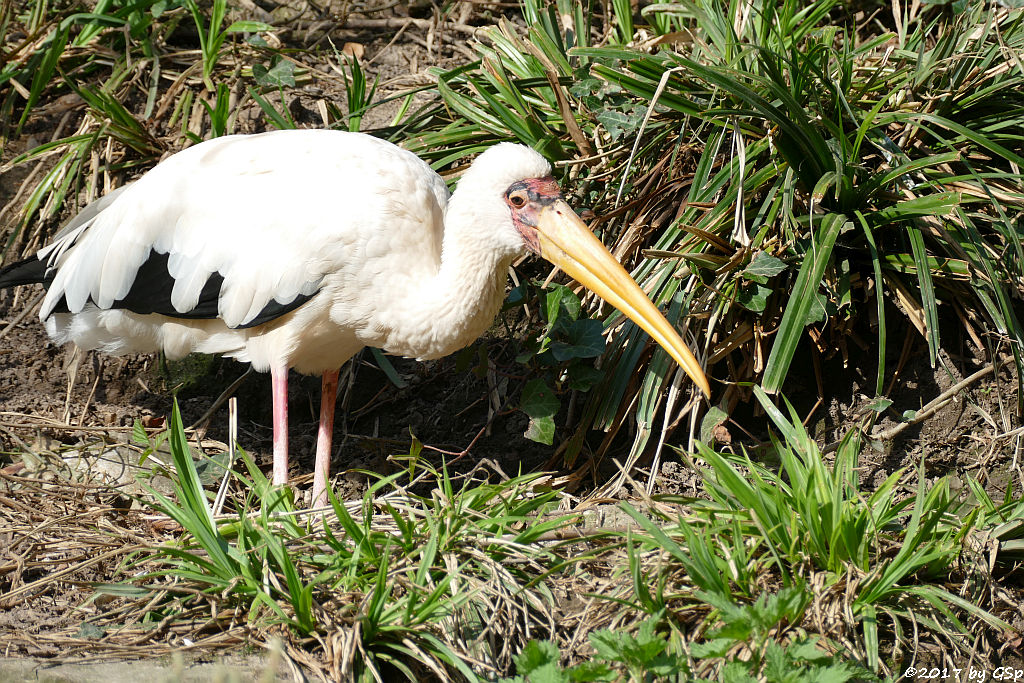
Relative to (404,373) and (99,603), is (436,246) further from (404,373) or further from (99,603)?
(99,603)

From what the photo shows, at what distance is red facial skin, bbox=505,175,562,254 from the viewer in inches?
140

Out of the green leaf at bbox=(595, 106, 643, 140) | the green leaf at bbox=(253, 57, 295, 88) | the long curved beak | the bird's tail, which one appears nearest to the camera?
the long curved beak

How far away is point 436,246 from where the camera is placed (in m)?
3.83

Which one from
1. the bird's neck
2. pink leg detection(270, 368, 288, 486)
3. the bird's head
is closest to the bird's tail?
pink leg detection(270, 368, 288, 486)

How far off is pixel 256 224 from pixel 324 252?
30 cm

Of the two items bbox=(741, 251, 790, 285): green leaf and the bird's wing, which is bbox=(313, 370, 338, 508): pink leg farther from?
bbox=(741, 251, 790, 285): green leaf

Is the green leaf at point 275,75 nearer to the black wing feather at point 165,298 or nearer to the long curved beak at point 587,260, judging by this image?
the black wing feather at point 165,298

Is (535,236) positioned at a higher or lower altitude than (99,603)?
higher

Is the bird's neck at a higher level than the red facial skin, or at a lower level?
lower

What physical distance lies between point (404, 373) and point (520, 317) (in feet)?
2.22

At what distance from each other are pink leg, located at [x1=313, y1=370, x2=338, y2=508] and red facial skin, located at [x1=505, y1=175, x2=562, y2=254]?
1167 mm

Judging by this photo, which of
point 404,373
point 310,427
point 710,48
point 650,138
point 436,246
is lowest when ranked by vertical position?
point 310,427

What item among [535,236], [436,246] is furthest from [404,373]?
[535,236]

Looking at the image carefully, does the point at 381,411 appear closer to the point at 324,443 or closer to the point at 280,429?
the point at 324,443
